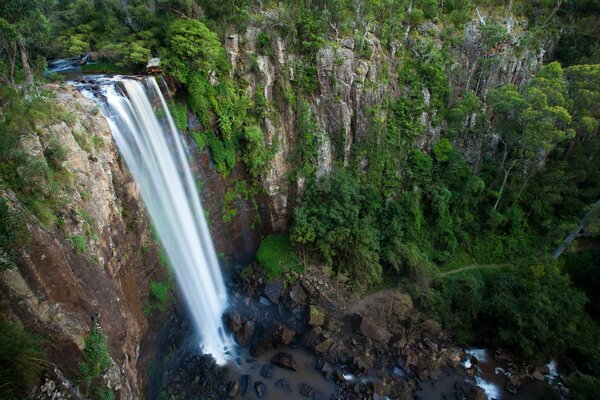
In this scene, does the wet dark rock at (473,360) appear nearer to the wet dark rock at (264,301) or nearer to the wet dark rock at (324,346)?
the wet dark rock at (324,346)

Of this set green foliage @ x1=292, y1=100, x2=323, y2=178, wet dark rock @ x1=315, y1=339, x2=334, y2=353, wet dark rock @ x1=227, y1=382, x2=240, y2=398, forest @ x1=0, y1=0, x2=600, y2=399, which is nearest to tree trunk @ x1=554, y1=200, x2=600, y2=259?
forest @ x1=0, y1=0, x2=600, y2=399

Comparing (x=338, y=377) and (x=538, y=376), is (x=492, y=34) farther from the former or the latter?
(x=338, y=377)

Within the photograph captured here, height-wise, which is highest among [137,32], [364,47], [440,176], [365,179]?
[137,32]

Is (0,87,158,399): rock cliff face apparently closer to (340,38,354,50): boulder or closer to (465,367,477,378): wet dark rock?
(340,38,354,50): boulder

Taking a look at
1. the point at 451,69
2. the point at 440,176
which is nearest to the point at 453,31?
the point at 451,69

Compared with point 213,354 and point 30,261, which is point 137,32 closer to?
point 30,261
